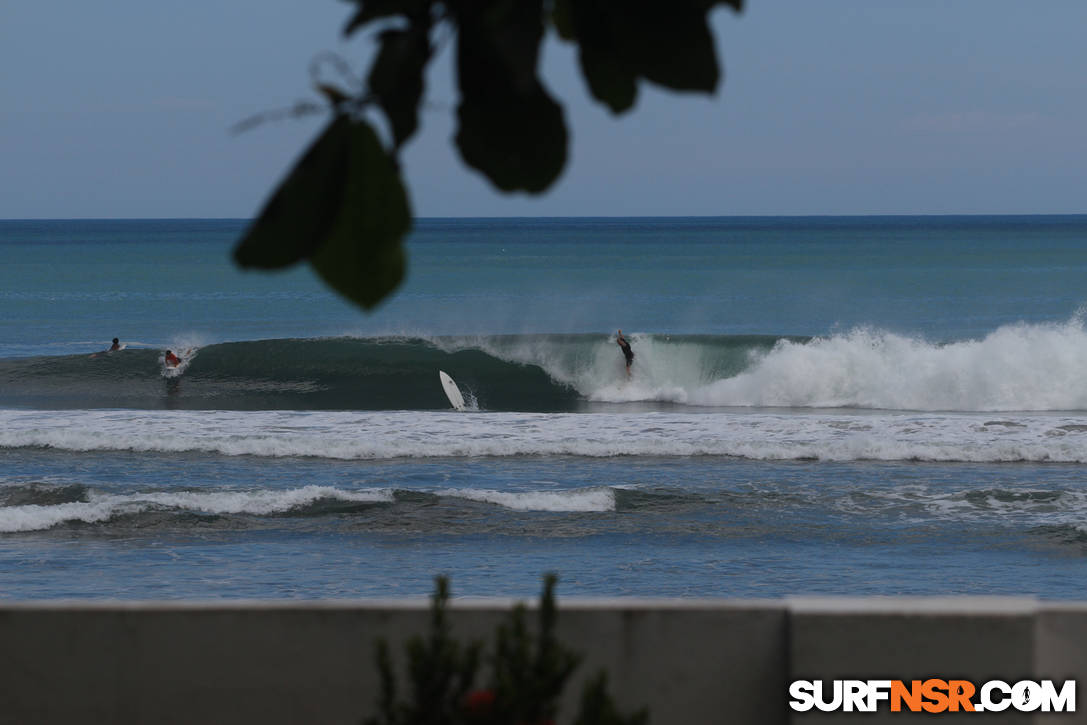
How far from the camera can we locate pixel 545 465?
1597 cm

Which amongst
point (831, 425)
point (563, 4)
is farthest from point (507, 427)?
point (563, 4)

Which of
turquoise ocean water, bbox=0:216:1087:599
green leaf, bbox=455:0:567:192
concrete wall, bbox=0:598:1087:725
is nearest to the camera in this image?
green leaf, bbox=455:0:567:192

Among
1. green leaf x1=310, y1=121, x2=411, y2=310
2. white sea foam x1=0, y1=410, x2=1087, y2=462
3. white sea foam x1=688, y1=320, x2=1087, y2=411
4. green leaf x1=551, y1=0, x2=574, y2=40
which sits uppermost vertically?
white sea foam x1=688, y1=320, x2=1087, y2=411

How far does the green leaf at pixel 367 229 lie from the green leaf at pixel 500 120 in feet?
0.47

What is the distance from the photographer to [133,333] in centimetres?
4238

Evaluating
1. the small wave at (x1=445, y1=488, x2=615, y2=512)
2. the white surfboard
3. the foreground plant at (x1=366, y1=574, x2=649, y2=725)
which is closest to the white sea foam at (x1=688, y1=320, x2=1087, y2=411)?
the white surfboard

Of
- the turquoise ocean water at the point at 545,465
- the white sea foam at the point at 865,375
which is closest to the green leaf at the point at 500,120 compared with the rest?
the turquoise ocean water at the point at 545,465

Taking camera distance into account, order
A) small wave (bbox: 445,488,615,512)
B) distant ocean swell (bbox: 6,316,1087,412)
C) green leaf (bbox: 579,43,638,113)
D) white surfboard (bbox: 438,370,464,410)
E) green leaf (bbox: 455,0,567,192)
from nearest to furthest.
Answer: green leaf (bbox: 455,0,567,192) < green leaf (bbox: 579,43,638,113) < small wave (bbox: 445,488,615,512) < distant ocean swell (bbox: 6,316,1087,412) < white surfboard (bbox: 438,370,464,410)

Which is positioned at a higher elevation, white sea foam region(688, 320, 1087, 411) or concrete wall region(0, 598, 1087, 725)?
white sea foam region(688, 320, 1087, 411)

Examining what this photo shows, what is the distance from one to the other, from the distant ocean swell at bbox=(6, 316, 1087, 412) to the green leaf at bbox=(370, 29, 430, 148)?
2356cm

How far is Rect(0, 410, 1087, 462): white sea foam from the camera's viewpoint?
16.6 metres

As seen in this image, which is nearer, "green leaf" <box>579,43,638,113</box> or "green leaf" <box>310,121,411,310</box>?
"green leaf" <box>310,121,411,310</box>

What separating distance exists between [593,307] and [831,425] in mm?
33601

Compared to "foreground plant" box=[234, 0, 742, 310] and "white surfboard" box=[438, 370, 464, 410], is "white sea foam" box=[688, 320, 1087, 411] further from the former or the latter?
"foreground plant" box=[234, 0, 742, 310]
